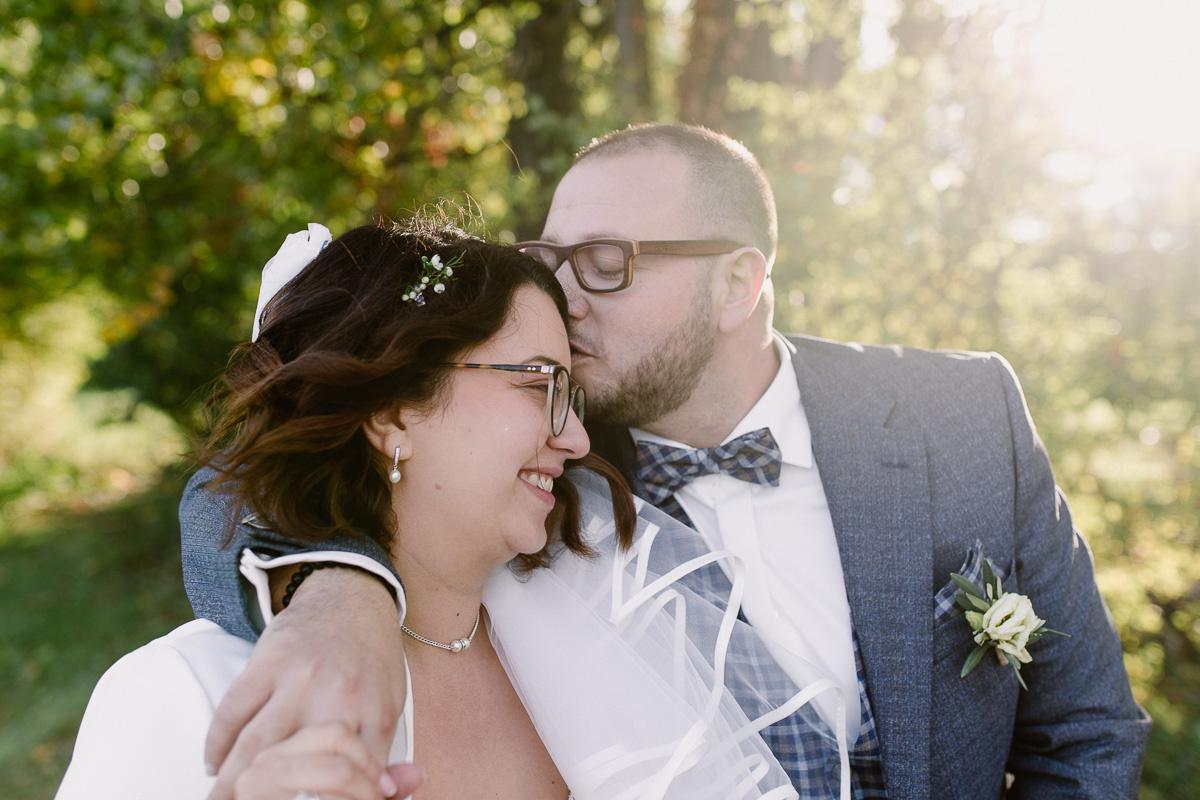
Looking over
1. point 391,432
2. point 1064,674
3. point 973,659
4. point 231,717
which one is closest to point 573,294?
point 391,432

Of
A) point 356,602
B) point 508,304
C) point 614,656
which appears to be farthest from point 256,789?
point 508,304

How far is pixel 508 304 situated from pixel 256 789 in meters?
1.17

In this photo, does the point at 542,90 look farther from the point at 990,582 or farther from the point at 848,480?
the point at 990,582

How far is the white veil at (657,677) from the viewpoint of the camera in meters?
1.72

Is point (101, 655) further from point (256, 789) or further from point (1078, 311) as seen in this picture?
point (1078, 311)

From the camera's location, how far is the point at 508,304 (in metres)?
1.95

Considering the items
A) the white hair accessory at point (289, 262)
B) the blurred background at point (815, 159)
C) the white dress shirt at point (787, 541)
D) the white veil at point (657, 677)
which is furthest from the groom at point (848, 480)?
the blurred background at point (815, 159)

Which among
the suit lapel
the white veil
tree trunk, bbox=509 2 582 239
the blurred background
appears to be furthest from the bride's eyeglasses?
tree trunk, bbox=509 2 582 239

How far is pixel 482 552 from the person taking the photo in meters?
1.90

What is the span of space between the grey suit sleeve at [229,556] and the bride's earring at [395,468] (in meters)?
0.15

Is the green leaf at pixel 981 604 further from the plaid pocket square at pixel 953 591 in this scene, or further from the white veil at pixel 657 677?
the white veil at pixel 657 677

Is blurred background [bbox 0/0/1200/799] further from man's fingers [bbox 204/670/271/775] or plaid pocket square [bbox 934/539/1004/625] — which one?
man's fingers [bbox 204/670/271/775]

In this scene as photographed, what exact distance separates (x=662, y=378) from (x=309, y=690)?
4.85 ft

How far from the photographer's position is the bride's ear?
6.05 ft
